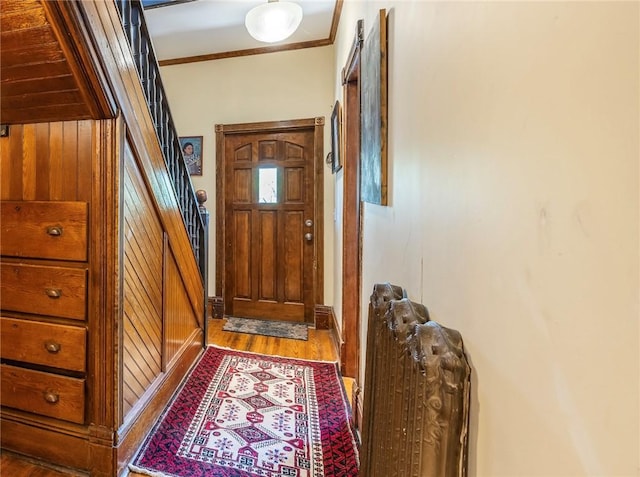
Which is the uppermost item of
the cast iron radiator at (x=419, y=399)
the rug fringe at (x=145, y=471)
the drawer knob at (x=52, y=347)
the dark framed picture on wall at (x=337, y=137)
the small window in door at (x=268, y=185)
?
the dark framed picture on wall at (x=337, y=137)

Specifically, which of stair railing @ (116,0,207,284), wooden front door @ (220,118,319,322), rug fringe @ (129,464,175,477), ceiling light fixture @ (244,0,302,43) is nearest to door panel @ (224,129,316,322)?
wooden front door @ (220,118,319,322)

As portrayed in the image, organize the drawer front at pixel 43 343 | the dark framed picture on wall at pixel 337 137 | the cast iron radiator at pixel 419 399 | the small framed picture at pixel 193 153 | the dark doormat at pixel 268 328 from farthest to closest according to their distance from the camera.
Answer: the small framed picture at pixel 193 153 → the dark doormat at pixel 268 328 → the dark framed picture on wall at pixel 337 137 → the drawer front at pixel 43 343 → the cast iron radiator at pixel 419 399

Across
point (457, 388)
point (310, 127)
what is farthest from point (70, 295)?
point (310, 127)

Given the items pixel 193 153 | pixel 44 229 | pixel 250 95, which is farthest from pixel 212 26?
pixel 44 229

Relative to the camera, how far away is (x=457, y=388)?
2.09 ft

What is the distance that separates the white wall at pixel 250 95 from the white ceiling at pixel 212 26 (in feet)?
0.42

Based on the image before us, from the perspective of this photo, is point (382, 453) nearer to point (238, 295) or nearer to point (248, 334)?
point (248, 334)

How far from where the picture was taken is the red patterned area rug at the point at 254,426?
1.48m

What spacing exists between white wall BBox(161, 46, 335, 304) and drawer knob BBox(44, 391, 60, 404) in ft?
6.71

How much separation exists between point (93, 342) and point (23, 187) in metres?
0.74

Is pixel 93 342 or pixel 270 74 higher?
pixel 270 74

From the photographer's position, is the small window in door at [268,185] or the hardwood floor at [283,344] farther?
the small window in door at [268,185]

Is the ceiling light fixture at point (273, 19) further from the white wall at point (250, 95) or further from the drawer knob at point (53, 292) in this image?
Result: the drawer knob at point (53, 292)

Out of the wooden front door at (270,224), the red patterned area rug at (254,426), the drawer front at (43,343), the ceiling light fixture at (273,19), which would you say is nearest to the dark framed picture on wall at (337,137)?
the wooden front door at (270,224)
